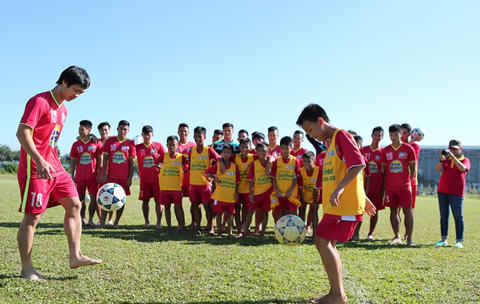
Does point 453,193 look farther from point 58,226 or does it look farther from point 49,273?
point 58,226

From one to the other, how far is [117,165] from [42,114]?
15.2 ft

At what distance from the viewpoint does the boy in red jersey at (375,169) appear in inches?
302

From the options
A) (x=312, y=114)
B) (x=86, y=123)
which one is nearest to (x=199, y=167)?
(x=86, y=123)

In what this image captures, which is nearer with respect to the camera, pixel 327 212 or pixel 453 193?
pixel 327 212

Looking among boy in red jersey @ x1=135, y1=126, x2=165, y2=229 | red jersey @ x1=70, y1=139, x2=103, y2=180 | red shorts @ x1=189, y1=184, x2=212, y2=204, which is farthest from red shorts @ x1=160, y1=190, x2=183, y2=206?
red jersey @ x1=70, y1=139, x2=103, y2=180

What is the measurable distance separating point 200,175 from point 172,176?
627 millimetres

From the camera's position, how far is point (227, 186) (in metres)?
7.46

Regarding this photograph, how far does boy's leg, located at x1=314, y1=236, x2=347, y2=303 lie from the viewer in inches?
138

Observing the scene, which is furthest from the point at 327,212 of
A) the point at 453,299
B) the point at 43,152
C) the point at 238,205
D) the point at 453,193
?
the point at 453,193

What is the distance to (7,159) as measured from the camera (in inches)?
3241

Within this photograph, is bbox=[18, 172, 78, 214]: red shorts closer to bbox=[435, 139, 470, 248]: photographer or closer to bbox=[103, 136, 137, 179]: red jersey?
bbox=[103, 136, 137, 179]: red jersey

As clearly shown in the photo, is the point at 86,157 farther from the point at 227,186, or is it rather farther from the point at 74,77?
the point at 74,77

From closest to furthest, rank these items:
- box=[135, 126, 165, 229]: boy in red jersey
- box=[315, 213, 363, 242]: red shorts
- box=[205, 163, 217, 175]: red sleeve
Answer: box=[315, 213, 363, 242]: red shorts < box=[205, 163, 217, 175]: red sleeve < box=[135, 126, 165, 229]: boy in red jersey

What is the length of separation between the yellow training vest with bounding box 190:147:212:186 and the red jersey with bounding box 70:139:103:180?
7.59 feet
